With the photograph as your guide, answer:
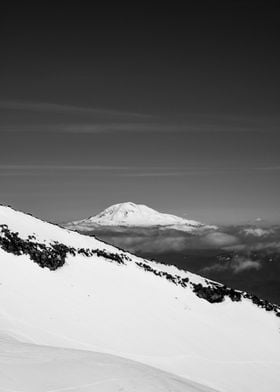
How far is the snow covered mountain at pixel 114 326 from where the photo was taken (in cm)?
1198

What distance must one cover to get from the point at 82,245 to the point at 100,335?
791 inches

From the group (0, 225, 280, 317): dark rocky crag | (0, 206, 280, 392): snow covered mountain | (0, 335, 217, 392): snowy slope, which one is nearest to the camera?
(0, 335, 217, 392): snowy slope

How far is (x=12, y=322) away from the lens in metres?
22.0

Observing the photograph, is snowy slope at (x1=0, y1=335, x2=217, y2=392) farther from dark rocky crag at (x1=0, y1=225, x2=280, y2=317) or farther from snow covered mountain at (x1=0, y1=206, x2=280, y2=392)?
dark rocky crag at (x1=0, y1=225, x2=280, y2=317)

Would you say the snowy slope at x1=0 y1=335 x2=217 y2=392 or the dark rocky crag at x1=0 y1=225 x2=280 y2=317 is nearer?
the snowy slope at x1=0 y1=335 x2=217 y2=392

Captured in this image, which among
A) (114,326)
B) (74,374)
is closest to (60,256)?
(114,326)

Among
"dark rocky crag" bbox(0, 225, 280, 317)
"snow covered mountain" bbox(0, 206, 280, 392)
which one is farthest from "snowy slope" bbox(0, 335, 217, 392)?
"dark rocky crag" bbox(0, 225, 280, 317)

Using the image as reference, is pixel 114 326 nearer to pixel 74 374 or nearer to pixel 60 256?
pixel 60 256

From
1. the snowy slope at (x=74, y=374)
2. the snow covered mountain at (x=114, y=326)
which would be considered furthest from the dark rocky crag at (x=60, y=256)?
the snowy slope at (x=74, y=374)

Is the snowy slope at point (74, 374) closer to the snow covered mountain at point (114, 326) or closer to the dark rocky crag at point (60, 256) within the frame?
the snow covered mountain at point (114, 326)

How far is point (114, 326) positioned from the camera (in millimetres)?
26812

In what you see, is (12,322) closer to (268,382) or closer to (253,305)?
(268,382)

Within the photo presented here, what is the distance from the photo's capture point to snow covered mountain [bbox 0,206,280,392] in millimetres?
11977

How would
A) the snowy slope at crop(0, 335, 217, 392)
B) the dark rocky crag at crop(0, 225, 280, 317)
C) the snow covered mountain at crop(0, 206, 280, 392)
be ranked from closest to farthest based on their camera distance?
1. the snowy slope at crop(0, 335, 217, 392)
2. the snow covered mountain at crop(0, 206, 280, 392)
3. the dark rocky crag at crop(0, 225, 280, 317)
